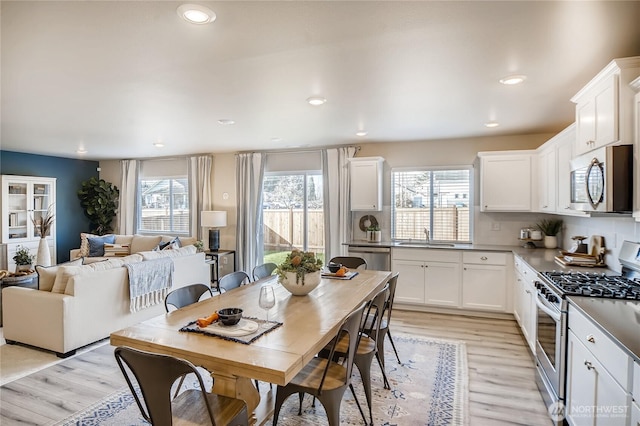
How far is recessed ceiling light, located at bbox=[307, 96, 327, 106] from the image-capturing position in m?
3.26

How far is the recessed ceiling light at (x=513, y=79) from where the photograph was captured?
8.86ft

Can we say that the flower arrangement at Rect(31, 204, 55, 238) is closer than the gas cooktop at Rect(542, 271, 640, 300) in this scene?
No

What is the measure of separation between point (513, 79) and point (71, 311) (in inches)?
176

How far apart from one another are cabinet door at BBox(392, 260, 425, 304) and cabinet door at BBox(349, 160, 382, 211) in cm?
96

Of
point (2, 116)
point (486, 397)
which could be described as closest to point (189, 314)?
point (486, 397)

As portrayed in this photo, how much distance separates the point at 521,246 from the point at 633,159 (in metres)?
2.94

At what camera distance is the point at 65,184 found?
24.3 ft

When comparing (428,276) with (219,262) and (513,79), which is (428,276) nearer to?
(513,79)

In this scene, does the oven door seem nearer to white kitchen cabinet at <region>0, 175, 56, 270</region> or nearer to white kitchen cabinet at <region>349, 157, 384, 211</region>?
white kitchen cabinet at <region>349, 157, 384, 211</region>

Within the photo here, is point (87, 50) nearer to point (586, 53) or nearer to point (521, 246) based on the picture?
point (586, 53)

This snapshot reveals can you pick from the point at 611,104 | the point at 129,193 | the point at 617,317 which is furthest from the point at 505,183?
the point at 129,193

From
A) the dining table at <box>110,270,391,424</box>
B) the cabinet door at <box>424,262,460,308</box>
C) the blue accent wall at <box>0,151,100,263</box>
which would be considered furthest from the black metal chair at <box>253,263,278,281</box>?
the blue accent wall at <box>0,151,100,263</box>

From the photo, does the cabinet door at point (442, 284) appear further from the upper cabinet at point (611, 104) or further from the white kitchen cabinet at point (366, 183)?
the upper cabinet at point (611, 104)

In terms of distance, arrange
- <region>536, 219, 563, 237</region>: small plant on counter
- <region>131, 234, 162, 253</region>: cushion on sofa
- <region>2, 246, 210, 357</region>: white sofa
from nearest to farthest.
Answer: <region>2, 246, 210, 357</region>: white sofa, <region>536, 219, 563, 237</region>: small plant on counter, <region>131, 234, 162, 253</region>: cushion on sofa
